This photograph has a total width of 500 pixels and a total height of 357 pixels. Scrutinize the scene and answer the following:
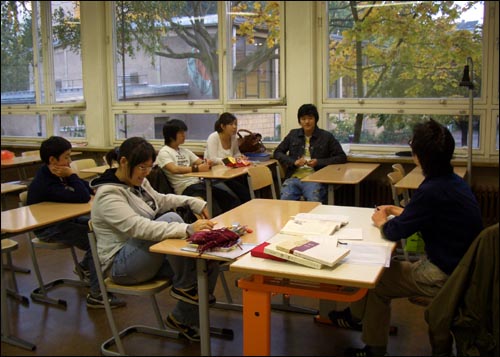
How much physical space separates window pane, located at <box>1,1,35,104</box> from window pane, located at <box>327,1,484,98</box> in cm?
372

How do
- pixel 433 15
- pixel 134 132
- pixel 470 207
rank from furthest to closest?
1. pixel 134 132
2. pixel 433 15
3. pixel 470 207

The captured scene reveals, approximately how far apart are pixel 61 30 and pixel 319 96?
12.0 ft

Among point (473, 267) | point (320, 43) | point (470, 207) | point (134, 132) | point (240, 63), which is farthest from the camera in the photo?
point (134, 132)

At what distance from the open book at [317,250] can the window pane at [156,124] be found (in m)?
3.64

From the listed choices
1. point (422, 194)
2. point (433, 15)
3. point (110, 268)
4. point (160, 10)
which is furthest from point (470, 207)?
point (160, 10)

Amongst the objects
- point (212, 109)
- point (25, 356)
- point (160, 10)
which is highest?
point (160, 10)

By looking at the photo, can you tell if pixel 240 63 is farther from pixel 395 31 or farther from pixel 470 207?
pixel 470 207

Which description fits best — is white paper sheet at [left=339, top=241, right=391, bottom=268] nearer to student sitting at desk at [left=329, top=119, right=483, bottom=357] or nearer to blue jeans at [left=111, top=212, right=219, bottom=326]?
student sitting at desk at [left=329, top=119, right=483, bottom=357]

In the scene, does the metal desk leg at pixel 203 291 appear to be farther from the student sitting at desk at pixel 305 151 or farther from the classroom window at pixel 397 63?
the classroom window at pixel 397 63

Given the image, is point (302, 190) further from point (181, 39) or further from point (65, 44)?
point (65, 44)

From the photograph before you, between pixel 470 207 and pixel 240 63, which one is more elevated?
pixel 240 63

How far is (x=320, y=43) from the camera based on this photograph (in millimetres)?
4660

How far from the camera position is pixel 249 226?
2189 mm

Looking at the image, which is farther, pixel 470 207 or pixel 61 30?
pixel 470 207
